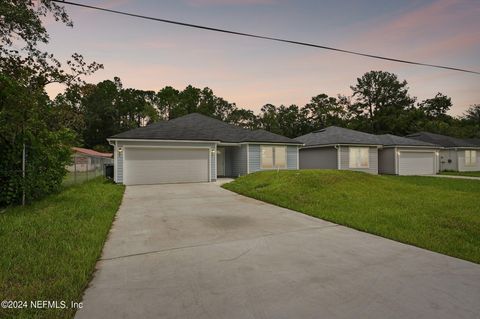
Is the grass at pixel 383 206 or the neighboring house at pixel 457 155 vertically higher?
the neighboring house at pixel 457 155

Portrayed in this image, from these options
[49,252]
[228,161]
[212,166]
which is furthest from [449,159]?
[49,252]

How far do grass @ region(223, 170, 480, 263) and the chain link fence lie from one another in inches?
306

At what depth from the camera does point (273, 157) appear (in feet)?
59.8

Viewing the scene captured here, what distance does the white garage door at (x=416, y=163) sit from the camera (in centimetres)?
2194

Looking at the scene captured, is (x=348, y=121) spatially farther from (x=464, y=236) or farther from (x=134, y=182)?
(x=464, y=236)

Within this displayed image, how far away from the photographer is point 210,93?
171ft

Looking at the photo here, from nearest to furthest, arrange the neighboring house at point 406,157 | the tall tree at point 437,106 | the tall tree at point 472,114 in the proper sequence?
1. the neighboring house at point 406,157
2. the tall tree at point 437,106
3. the tall tree at point 472,114

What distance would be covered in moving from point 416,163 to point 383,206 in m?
18.7

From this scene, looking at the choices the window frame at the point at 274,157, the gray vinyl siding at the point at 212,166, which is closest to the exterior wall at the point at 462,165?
the window frame at the point at 274,157

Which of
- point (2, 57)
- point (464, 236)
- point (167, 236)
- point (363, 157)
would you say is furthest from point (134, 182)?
point (363, 157)

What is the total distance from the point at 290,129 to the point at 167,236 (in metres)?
42.9

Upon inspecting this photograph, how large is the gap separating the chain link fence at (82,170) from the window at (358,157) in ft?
58.9

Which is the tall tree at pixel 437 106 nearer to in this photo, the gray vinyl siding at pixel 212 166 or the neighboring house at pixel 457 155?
the neighboring house at pixel 457 155

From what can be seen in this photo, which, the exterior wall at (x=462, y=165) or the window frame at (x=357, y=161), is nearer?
the window frame at (x=357, y=161)
